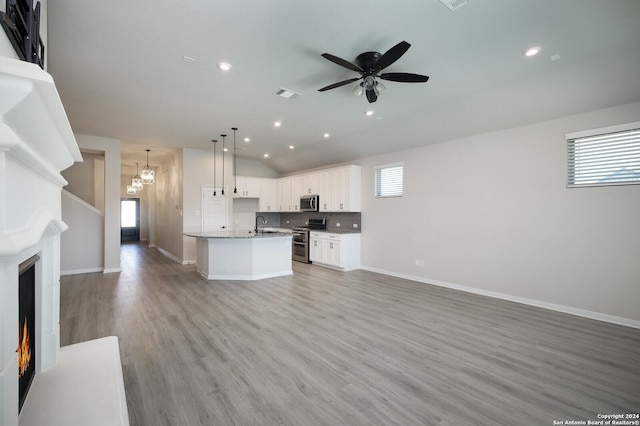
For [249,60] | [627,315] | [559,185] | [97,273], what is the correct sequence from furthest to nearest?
[97,273]
[559,185]
[627,315]
[249,60]

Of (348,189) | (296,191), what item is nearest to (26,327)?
(348,189)

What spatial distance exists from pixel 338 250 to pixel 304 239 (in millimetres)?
1365

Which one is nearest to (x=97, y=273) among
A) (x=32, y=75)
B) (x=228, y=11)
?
(x=228, y=11)

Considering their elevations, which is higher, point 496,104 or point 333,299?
point 496,104

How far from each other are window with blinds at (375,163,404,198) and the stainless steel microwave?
5.88 feet

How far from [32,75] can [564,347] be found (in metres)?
4.38

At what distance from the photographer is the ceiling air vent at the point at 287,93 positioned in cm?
391

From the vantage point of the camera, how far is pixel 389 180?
650 centimetres

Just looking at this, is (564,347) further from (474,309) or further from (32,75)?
(32,75)

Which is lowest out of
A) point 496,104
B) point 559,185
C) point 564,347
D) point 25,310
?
point 564,347

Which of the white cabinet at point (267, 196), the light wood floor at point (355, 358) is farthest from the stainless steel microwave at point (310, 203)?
the light wood floor at point (355, 358)

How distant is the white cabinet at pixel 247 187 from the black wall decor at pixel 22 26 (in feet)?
22.7

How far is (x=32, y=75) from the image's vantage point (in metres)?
0.87

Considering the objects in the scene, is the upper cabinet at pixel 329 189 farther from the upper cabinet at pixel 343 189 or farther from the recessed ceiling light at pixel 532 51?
the recessed ceiling light at pixel 532 51
